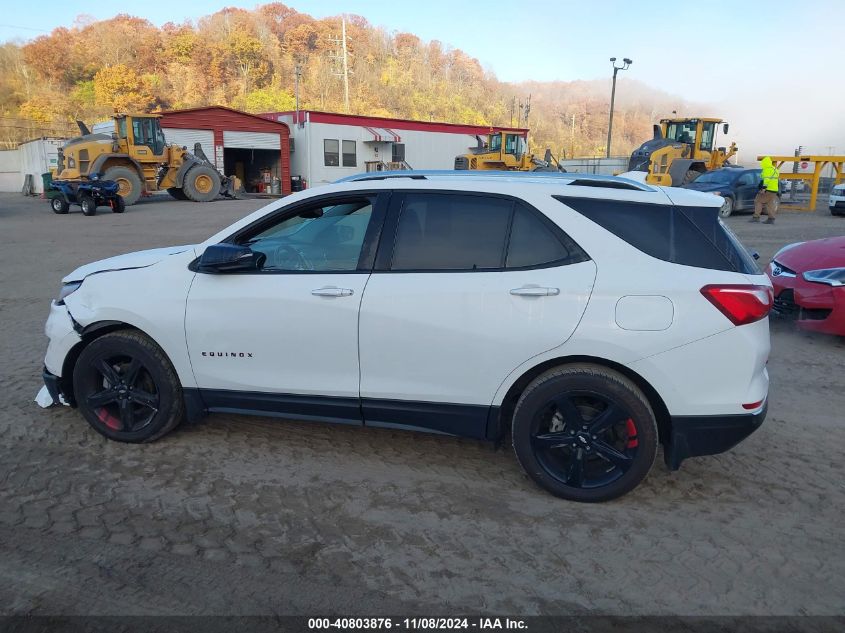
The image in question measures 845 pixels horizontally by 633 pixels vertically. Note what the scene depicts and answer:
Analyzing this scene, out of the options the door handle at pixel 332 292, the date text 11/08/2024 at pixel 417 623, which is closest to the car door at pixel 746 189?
the door handle at pixel 332 292

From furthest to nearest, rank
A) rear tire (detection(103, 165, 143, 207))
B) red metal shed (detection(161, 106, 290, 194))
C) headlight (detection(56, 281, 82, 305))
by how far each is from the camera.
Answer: red metal shed (detection(161, 106, 290, 194)) < rear tire (detection(103, 165, 143, 207)) < headlight (detection(56, 281, 82, 305))

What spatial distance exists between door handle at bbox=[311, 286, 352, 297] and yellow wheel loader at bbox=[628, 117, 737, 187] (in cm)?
2203

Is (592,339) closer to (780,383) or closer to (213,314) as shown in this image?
(213,314)

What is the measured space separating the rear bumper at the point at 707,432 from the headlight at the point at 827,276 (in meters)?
3.59

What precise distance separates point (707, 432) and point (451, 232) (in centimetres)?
166

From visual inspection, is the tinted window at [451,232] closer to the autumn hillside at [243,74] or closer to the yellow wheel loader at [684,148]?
the yellow wheel loader at [684,148]

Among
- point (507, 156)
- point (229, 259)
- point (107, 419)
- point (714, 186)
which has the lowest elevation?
point (107, 419)

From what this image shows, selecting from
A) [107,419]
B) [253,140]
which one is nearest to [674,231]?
[107,419]

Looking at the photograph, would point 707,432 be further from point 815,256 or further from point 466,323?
point 815,256

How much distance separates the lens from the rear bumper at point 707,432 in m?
3.11

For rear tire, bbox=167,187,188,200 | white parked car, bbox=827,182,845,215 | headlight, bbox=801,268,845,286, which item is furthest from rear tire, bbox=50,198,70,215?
white parked car, bbox=827,182,845,215

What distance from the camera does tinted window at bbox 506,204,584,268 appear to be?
328 cm

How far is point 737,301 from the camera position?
10.0 ft

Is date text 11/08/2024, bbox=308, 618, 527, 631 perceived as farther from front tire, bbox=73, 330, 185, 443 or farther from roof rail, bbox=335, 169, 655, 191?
roof rail, bbox=335, 169, 655, 191
